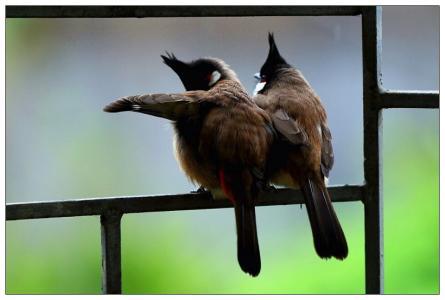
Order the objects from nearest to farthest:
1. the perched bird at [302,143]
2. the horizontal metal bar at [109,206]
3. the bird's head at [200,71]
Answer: the horizontal metal bar at [109,206]
the perched bird at [302,143]
the bird's head at [200,71]

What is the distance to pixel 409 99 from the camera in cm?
137

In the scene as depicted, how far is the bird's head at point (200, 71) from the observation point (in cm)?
159

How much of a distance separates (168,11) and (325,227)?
482 millimetres

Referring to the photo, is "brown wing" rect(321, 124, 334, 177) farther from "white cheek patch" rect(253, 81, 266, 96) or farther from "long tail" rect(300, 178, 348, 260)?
"white cheek patch" rect(253, 81, 266, 96)

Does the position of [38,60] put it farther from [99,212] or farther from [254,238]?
[254,238]

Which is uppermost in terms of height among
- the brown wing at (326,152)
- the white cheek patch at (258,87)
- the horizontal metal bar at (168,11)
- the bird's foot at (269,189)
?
the horizontal metal bar at (168,11)

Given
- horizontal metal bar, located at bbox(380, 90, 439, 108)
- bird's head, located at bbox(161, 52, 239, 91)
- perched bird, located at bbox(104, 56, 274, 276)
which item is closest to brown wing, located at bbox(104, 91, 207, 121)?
perched bird, located at bbox(104, 56, 274, 276)

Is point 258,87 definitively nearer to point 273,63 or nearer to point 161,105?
point 273,63

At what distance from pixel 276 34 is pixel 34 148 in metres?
0.56

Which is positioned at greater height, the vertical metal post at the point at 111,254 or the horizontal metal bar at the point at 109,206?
the horizontal metal bar at the point at 109,206

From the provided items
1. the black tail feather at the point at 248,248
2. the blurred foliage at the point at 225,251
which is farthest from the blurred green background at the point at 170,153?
the black tail feather at the point at 248,248

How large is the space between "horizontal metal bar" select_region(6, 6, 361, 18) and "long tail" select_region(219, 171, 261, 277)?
1.03 feet

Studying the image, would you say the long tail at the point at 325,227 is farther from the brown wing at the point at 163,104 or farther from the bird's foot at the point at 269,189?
the brown wing at the point at 163,104

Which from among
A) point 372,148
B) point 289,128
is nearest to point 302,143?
point 289,128
